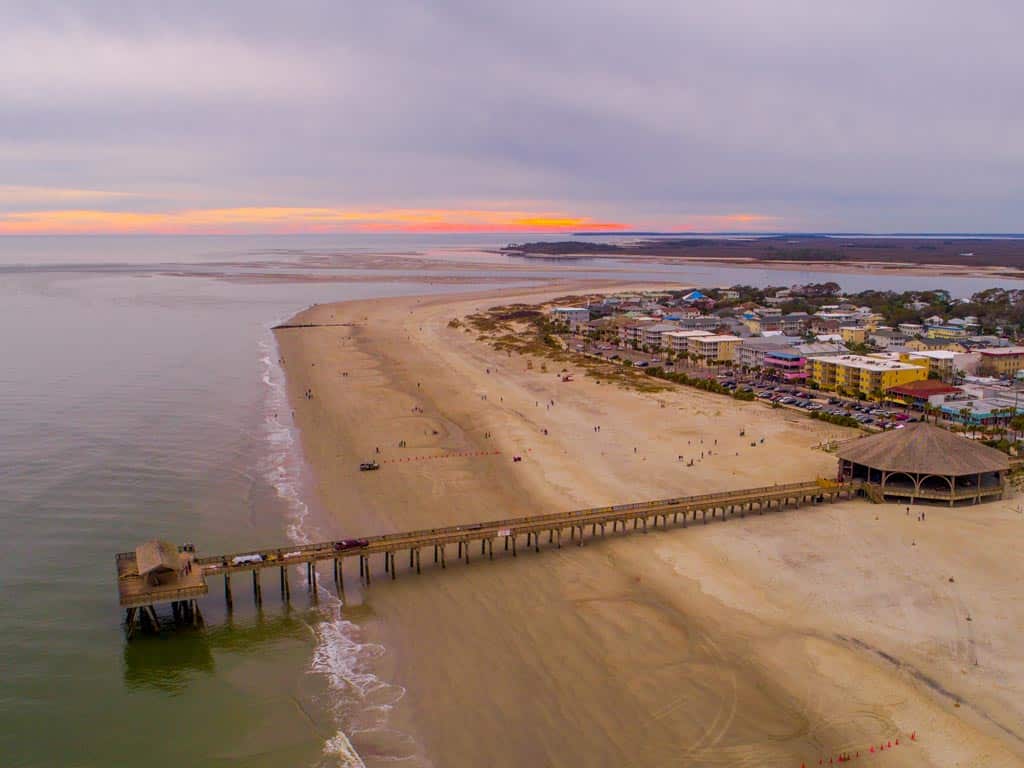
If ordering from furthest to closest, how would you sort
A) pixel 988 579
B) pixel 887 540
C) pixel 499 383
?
pixel 499 383, pixel 887 540, pixel 988 579

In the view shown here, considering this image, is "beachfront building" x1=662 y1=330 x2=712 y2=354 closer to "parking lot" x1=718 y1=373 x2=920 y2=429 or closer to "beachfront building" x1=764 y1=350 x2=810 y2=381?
"parking lot" x1=718 y1=373 x2=920 y2=429

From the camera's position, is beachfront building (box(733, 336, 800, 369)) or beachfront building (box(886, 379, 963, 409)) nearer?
beachfront building (box(886, 379, 963, 409))

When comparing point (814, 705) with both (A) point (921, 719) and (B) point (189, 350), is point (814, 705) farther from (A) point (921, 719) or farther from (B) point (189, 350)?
(B) point (189, 350)

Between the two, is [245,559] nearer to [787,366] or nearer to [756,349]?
[787,366]

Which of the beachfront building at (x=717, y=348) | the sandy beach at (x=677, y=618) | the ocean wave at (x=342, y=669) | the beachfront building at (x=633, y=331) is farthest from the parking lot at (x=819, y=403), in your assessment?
the ocean wave at (x=342, y=669)

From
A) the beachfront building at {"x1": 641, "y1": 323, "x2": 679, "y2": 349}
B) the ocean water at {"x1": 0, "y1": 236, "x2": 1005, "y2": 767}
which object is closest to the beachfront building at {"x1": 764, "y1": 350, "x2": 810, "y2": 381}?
the beachfront building at {"x1": 641, "y1": 323, "x2": 679, "y2": 349}

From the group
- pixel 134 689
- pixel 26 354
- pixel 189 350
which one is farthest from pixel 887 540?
pixel 26 354

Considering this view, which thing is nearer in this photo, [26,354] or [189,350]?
[26,354]

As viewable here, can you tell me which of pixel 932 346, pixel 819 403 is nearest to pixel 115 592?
pixel 819 403
